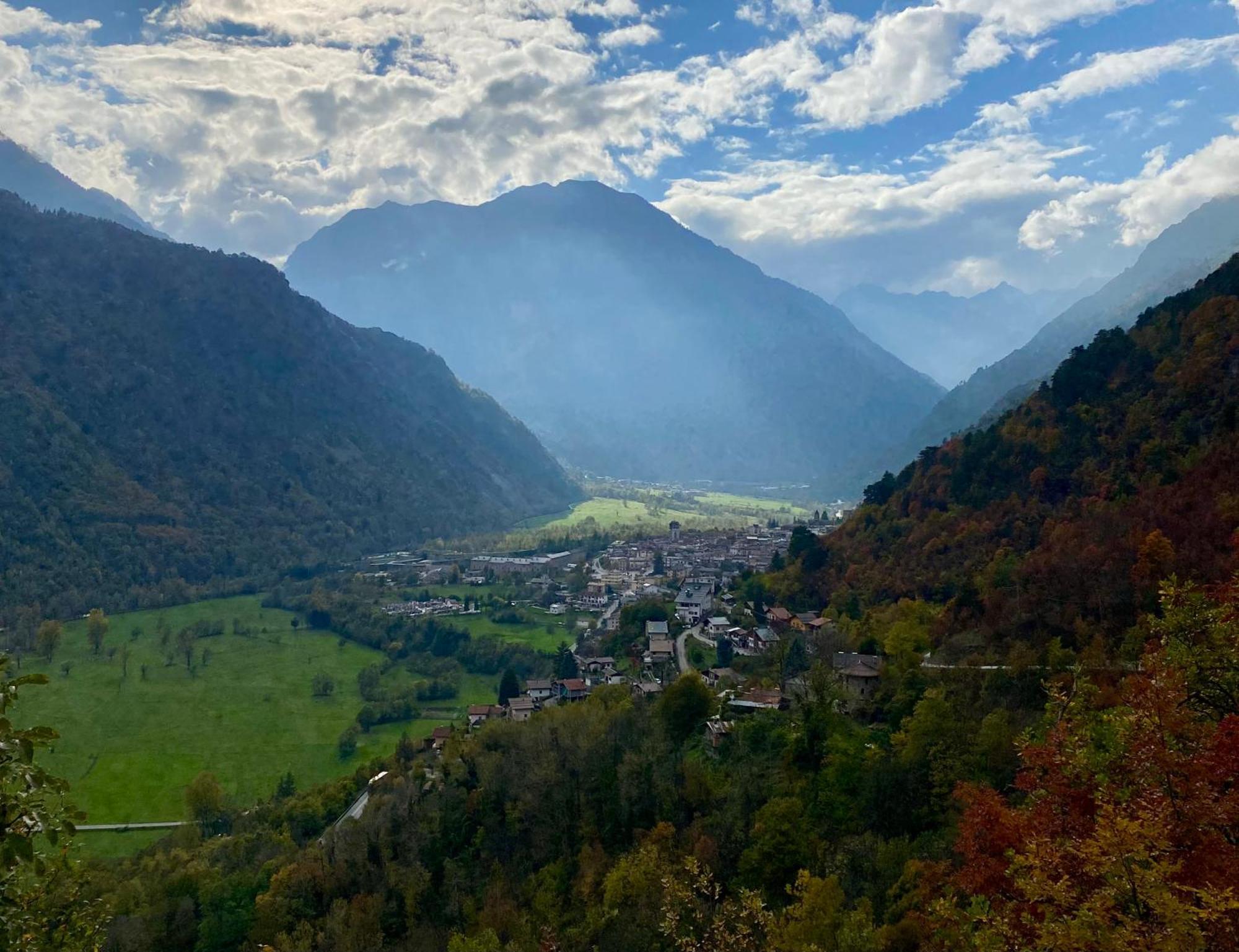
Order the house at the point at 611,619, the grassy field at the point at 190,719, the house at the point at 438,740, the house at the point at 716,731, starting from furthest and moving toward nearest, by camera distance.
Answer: the house at the point at 611,619, the grassy field at the point at 190,719, the house at the point at 438,740, the house at the point at 716,731

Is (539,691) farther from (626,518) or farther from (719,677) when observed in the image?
(626,518)

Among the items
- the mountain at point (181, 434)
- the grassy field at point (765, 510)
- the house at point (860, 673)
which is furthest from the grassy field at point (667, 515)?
the house at point (860, 673)

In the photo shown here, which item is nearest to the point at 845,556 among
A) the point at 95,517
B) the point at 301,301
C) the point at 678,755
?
the point at 678,755

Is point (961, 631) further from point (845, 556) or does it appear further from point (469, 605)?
point (469, 605)

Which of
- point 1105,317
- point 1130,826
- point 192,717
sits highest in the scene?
point 1105,317

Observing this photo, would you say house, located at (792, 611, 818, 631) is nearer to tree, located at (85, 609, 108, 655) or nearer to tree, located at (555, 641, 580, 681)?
tree, located at (555, 641, 580, 681)

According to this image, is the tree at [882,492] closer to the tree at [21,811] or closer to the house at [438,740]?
the house at [438,740]

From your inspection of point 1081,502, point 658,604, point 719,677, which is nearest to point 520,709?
point 719,677

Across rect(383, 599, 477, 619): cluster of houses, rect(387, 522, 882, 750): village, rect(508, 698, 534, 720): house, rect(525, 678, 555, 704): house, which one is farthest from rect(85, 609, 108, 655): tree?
rect(508, 698, 534, 720): house
